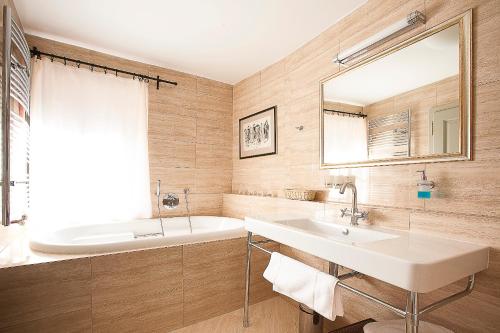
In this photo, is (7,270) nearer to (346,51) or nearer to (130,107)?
(130,107)

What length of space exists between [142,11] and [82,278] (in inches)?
74.9

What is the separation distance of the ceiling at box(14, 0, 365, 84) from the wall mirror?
53cm

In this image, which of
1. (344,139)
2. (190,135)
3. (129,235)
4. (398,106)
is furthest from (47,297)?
(398,106)

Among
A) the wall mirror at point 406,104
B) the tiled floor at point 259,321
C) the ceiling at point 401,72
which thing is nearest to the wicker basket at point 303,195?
the wall mirror at point 406,104

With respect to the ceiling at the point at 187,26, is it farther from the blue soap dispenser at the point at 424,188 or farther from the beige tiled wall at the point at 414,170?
the blue soap dispenser at the point at 424,188

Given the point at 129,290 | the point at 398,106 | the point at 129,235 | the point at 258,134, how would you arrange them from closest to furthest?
the point at 398,106
the point at 129,290
the point at 129,235
the point at 258,134

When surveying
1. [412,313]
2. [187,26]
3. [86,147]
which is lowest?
[412,313]

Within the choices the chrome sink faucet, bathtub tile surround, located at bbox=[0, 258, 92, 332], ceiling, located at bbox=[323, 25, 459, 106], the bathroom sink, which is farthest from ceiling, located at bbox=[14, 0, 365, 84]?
bathtub tile surround, located at bbox=[0, 258, 92, 332]

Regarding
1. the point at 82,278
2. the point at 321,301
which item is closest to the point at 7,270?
the point at 82,278

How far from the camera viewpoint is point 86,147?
2480 millimetres

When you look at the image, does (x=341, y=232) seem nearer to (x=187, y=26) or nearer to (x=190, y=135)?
(x=187, y=26)

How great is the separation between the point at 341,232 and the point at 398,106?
34.0 inches

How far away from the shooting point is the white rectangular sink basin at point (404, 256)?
89 cm

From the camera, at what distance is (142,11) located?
77.1 inches
